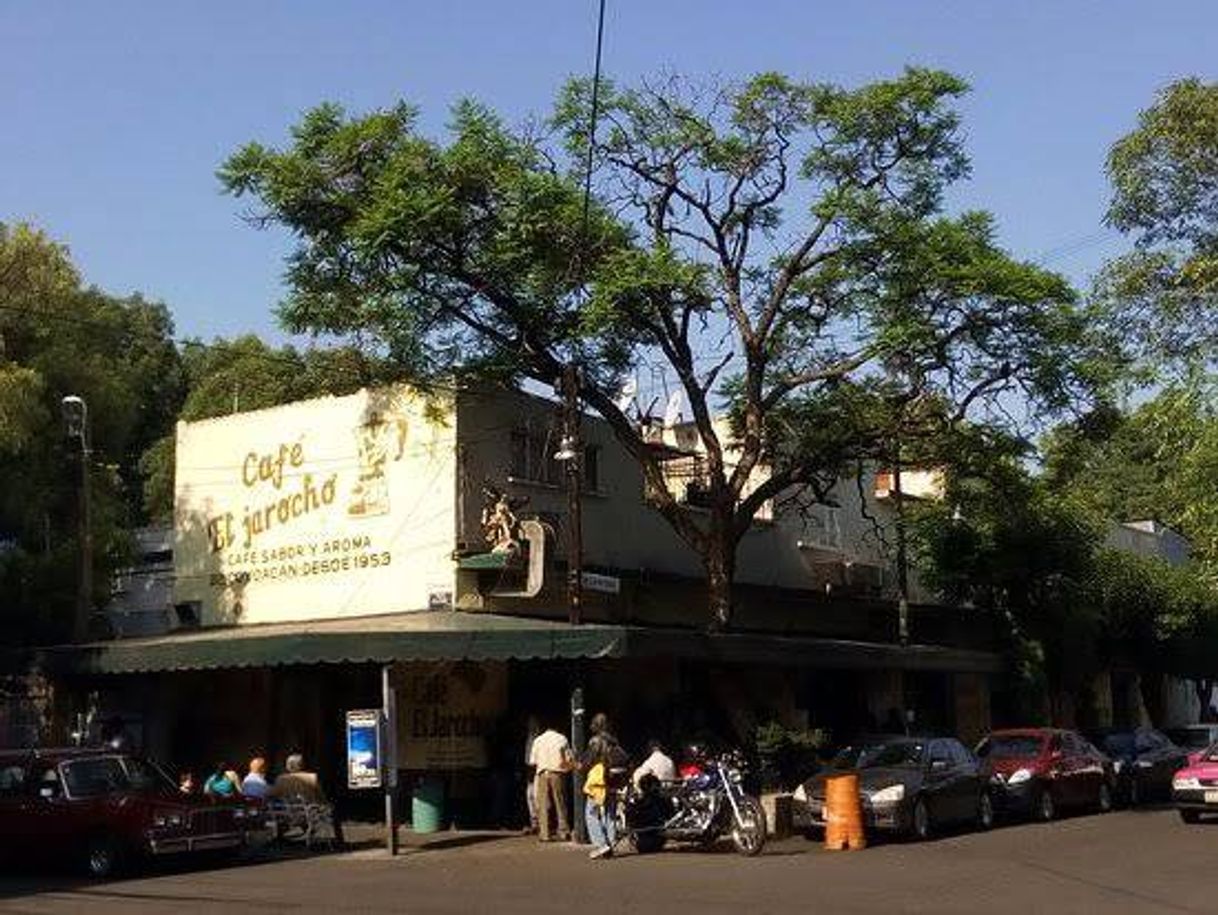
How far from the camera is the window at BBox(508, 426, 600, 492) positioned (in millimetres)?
26578

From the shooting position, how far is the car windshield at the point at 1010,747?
2538cm

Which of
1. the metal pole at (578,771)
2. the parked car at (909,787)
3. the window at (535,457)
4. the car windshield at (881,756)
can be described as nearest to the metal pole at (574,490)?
the metal pole at (578,771)

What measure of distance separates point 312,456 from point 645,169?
A: 7.83 meters

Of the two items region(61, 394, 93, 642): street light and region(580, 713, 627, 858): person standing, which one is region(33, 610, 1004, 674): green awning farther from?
region(580, 713, 627, 858): person standing

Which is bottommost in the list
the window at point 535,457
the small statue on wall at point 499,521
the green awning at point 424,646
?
the green awning at point 424,646

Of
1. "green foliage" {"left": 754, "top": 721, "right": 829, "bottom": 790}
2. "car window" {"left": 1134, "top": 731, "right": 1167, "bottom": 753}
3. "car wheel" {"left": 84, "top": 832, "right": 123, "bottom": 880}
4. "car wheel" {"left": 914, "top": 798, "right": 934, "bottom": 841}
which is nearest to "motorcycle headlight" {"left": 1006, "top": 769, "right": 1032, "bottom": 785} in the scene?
"green foliage" {"left": 754, "top": 721, "right": 829, "bottom": 790}

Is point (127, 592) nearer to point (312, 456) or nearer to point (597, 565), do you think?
point (312, 456)

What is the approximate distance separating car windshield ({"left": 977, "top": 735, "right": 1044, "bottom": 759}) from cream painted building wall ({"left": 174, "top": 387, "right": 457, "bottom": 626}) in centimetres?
957

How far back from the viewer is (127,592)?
37.5 metres

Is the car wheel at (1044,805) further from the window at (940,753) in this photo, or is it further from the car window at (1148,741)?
the car window at (1148,741)

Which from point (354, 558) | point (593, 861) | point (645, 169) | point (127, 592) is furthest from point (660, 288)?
point (127, 592)

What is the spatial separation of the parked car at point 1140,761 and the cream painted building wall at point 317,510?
13.4 metres

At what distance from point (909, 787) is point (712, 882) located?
18.9 feet

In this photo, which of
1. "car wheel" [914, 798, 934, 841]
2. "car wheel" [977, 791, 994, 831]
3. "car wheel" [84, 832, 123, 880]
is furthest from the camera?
"car wheel" [977, 791, 994, 831]
